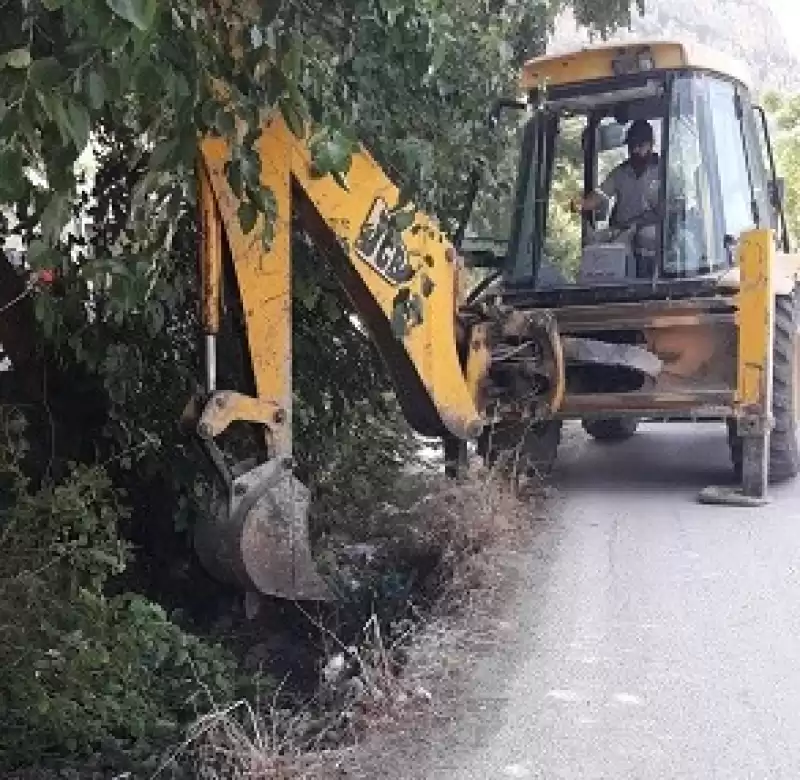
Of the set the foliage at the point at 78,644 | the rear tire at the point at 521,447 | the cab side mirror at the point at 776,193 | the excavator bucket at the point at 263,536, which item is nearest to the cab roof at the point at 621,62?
the cab side mirror at the point at 776,193

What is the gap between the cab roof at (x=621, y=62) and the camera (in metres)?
7.55

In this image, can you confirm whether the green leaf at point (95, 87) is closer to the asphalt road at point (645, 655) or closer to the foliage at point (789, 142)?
the asphalt road at point (645, 655)

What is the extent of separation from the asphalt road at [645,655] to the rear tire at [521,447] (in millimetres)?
363

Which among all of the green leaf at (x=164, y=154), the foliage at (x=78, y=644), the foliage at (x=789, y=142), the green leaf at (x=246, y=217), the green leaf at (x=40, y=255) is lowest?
the foliage at (x=78, y=644)

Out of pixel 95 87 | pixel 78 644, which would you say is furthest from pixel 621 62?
pixel 95 87

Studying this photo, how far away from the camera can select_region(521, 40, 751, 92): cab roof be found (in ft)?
24.8

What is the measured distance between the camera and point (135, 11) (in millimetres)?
2023

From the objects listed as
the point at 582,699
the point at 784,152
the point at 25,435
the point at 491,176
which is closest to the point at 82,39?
the point at 582,699

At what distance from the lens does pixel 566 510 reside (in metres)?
7.21

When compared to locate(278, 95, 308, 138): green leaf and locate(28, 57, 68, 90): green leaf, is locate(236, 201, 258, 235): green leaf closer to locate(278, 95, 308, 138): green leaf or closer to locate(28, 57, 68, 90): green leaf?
locate(278, 95, 308, 138): green leaf

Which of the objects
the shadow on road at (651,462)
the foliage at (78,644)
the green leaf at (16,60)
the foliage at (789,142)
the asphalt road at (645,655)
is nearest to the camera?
the green leaf at (16,60)

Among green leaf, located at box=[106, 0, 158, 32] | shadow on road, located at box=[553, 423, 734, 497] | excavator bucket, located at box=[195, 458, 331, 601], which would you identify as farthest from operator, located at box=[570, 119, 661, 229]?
green leaf, located at box=[106, 0, 158, 32]

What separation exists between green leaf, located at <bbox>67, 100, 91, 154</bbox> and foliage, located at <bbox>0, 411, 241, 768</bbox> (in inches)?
104

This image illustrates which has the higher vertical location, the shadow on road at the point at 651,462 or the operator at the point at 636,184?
the operator at the point at 636,184
